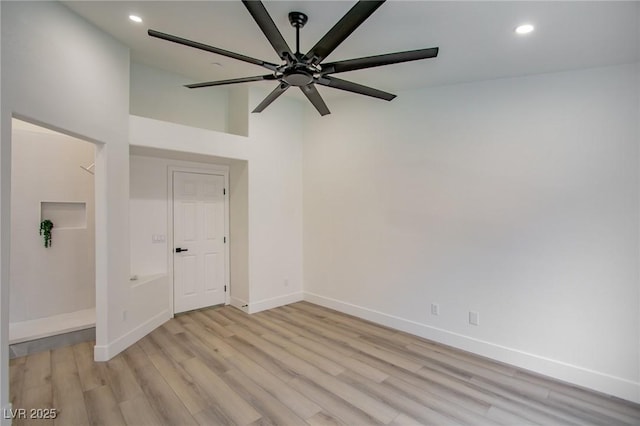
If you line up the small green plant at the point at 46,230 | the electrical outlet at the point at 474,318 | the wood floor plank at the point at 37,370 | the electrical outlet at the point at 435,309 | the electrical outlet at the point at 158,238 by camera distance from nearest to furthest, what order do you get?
1. the wood floor plank at the point at 37,370
2. the electrical outlet at the point at 474,318
3. the electrical outlet at the point at 435,309
4. the small green plant at the point at 46,230
5. the electrical outlet at the point at 158,238

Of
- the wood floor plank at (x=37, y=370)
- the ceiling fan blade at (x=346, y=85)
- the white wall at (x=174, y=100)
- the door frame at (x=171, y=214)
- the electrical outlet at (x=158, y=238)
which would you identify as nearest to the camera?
the ceiling fan blade at (x=346, y=85)

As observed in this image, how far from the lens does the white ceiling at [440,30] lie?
2.13 metres

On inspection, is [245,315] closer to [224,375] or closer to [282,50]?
[224,375]

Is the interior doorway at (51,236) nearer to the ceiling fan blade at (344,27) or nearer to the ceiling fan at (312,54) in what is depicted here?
the ceiling fan at (312,54)

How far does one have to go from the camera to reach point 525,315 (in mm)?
2941

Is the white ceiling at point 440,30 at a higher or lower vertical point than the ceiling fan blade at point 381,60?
higher

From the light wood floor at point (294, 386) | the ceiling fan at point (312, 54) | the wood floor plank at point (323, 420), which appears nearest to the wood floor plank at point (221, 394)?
the light wood floor at point (294, 386)

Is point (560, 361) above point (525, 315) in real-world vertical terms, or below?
below

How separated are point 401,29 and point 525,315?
115 inches

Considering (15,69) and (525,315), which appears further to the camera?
(525,315)

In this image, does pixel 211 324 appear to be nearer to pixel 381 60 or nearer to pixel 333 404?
pixel 333 404

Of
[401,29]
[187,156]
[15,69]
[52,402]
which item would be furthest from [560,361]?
[15,69]

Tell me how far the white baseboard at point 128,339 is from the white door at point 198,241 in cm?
36

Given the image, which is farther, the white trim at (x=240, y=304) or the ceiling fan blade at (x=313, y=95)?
the white trim at (x=240, y=304)
